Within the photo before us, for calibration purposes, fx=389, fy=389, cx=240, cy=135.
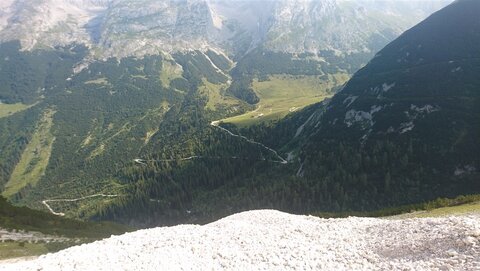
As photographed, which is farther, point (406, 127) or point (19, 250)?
point (406, 127)

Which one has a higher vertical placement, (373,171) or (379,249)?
(379,249)

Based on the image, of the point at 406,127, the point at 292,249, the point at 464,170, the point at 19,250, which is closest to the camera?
the point at 292,249

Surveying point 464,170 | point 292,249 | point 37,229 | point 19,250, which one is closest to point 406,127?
point 464,170

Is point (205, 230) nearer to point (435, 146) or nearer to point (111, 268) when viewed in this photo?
point (111, 268)

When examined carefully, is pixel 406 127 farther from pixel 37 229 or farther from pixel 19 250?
pixel 19 250

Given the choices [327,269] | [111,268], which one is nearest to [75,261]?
[111,268]

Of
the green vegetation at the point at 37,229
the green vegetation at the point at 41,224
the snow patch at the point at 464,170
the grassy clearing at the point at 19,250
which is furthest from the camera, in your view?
the snow patch at the point at 464,170

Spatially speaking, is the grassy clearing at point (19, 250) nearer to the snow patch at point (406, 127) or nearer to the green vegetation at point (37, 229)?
the green vegetation at point (37, 229)

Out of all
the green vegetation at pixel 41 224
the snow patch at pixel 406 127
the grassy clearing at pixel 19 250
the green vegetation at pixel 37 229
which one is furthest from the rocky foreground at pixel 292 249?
the snow patch at pixel 406 127
